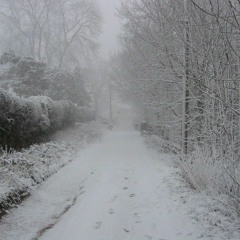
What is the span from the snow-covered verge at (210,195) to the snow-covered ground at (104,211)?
0.16m

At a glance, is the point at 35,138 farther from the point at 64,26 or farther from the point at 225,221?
the point at 64,26

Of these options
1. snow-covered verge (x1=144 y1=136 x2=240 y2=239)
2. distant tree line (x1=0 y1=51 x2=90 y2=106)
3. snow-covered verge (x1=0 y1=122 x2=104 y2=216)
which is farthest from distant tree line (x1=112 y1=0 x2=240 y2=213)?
distant tree line (x1=0 y1=51 x2=90 y2=106)

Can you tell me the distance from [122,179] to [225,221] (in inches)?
182

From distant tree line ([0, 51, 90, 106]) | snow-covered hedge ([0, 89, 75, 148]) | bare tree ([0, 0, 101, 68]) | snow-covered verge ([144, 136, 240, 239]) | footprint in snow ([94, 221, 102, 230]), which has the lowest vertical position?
footprint in snow ([94, 221, 102, 230])

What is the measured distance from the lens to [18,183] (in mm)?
7793

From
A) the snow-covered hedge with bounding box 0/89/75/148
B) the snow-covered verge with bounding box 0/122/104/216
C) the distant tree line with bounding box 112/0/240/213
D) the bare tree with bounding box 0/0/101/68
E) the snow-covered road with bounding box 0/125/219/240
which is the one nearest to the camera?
the distant tree line with bounding box 112/0/240/213

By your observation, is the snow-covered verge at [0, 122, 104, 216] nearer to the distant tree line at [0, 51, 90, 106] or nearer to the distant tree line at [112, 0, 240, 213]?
the distant tree line at [112, 0, 240, 213]

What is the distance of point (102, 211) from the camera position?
689 centimetres

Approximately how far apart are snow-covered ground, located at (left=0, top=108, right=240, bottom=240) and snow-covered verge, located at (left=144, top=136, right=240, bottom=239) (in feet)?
0.51

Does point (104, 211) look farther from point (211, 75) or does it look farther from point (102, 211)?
point (211, 75)

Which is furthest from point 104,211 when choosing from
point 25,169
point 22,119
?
point 22,119

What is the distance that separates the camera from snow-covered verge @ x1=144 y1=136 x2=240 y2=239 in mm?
5602

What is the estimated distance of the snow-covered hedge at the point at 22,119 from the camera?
1095cm

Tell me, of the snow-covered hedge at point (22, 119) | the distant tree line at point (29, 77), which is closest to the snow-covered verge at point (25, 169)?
the snow-covered hedge at point (22, 119)
